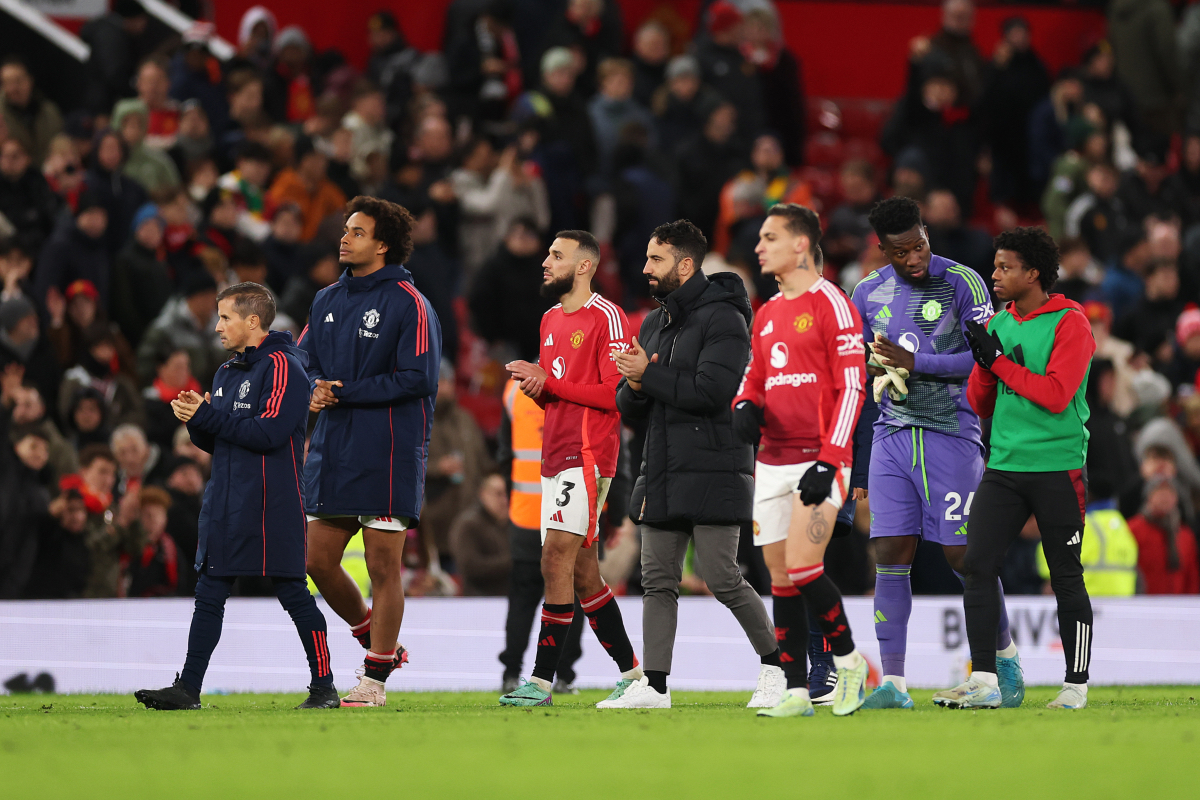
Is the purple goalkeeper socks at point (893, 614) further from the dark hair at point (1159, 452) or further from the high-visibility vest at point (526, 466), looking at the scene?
the dark hair at point (1159, 452)

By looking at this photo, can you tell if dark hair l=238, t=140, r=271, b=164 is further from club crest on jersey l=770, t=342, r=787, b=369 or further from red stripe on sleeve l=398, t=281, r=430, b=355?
club crest on jersey l=770, t=342, r=787, b=369

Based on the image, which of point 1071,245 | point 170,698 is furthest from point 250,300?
point 1071,245

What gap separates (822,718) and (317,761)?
2460mm

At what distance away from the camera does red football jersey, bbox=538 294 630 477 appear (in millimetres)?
8188

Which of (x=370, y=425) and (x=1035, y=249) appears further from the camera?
(x=370, y=425)

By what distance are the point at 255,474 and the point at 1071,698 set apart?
4.06 metres

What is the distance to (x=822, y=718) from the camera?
7.09m

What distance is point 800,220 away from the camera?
758cm

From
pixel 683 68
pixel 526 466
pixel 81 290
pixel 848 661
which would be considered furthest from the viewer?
pixel 683 68

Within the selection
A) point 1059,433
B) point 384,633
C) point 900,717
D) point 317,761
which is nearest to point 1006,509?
point 1059,433

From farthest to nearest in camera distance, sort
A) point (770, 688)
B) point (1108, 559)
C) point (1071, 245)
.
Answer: point (1071, 245) < point (1108, 559) < point (770, 688)

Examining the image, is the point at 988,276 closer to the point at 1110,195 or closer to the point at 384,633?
the point at 1110,195

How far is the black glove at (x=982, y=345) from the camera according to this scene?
777 centimetres

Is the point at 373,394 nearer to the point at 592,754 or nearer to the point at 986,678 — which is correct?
the point at 592,754
